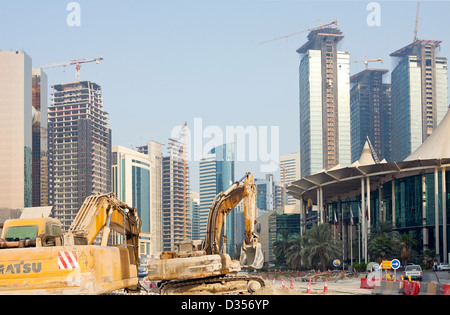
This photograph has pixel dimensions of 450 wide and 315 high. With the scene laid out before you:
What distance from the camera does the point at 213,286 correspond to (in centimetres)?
2627

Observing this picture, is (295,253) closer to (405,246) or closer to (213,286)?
(405,246)

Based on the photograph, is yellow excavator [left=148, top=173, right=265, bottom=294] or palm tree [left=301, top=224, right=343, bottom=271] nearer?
yellow excavator [left=148, top=173, right=265, bottom=294]

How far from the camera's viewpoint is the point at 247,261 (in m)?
26.2

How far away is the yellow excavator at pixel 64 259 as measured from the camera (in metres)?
14.2

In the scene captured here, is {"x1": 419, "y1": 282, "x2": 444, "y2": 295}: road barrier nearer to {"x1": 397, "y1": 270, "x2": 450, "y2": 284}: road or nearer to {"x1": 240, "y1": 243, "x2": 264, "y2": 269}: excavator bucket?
{"x1": 240, "y1": 243, "x2": 264, "y2": 269}: excavator bucket

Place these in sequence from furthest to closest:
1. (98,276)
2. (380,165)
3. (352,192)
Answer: (352,192) → (380,165) → (98,276)

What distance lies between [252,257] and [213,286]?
1.91 m

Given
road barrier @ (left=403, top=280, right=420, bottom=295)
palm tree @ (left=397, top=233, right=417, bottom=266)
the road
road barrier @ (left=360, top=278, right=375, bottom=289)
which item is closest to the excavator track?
road barrier @ (left=403, top=280, right=420, bottom=295)

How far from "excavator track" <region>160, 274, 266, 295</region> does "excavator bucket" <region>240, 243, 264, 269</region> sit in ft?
3.23

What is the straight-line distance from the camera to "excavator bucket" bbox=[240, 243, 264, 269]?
26.0m

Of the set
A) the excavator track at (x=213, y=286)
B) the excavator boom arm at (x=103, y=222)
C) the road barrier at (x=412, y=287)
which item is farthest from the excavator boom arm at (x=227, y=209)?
the road barrier at (x=412, y=287)
